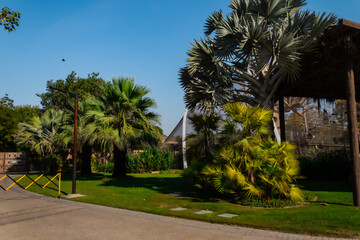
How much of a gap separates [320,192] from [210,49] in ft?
27.4

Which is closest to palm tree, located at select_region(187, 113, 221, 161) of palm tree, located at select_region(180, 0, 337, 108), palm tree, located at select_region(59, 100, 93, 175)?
palm tree, located at select_region(180, 0, 337, 108)

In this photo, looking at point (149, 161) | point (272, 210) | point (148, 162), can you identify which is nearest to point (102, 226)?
point (272, 210)

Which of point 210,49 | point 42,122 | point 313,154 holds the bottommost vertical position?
point 313,154

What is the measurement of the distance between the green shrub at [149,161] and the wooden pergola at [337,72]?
13995mm

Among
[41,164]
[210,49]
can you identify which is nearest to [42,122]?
[41,164]

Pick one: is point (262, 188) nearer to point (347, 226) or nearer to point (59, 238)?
point (347, 226)

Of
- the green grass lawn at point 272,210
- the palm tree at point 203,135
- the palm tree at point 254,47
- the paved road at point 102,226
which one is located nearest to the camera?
the paved road at point 102,226

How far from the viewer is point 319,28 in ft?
43.0

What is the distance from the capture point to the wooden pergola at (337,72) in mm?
9812

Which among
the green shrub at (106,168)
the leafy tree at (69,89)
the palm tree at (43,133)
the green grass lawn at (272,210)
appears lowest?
the green grass lawn at (272,210)

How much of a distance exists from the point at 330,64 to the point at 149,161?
18.9 meters

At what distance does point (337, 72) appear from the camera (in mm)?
14523

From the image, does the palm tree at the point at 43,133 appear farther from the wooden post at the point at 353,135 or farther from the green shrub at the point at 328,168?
the wooden post at the point at 353,135

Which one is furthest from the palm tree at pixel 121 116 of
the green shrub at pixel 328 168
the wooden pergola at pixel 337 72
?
the green shrub at pixel 328 168
